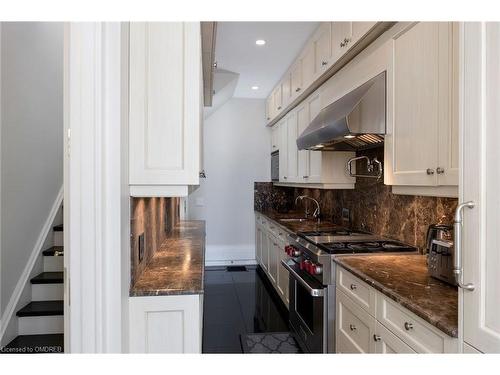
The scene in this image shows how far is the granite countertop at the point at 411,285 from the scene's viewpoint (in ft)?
4.02

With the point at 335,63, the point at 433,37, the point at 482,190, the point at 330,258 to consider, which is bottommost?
the point at 330,258

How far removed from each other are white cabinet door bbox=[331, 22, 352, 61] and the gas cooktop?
138 centimetres

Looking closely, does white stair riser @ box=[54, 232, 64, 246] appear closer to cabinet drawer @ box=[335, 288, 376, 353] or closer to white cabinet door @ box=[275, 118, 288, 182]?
cabinet drawer @ box=[335, 288, 376, 353]

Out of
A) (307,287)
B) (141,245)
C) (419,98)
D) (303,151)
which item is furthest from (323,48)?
(141,245)

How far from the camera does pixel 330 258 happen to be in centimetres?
212

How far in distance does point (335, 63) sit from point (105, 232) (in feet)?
7.28

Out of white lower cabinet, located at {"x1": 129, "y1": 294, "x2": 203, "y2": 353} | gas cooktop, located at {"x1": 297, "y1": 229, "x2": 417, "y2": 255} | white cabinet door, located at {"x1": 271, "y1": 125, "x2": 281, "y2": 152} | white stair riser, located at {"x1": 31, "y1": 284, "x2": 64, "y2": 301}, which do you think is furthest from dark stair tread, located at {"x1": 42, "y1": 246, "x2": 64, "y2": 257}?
white cabinet door, located at {"x1": 271, "y1": 125, "x2": 281, "y2": 152}

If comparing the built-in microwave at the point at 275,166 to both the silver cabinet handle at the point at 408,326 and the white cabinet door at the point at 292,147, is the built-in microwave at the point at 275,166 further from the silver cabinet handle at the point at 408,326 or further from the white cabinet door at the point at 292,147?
the silver cabinet handle at the point at 408,326

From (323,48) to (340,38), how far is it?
41 centimetres

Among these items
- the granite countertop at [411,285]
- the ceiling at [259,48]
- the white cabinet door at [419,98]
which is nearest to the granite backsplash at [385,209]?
the granite countertop at [411,285]

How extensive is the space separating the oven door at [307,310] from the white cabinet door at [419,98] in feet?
2.91

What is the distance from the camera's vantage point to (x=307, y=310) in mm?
2475
